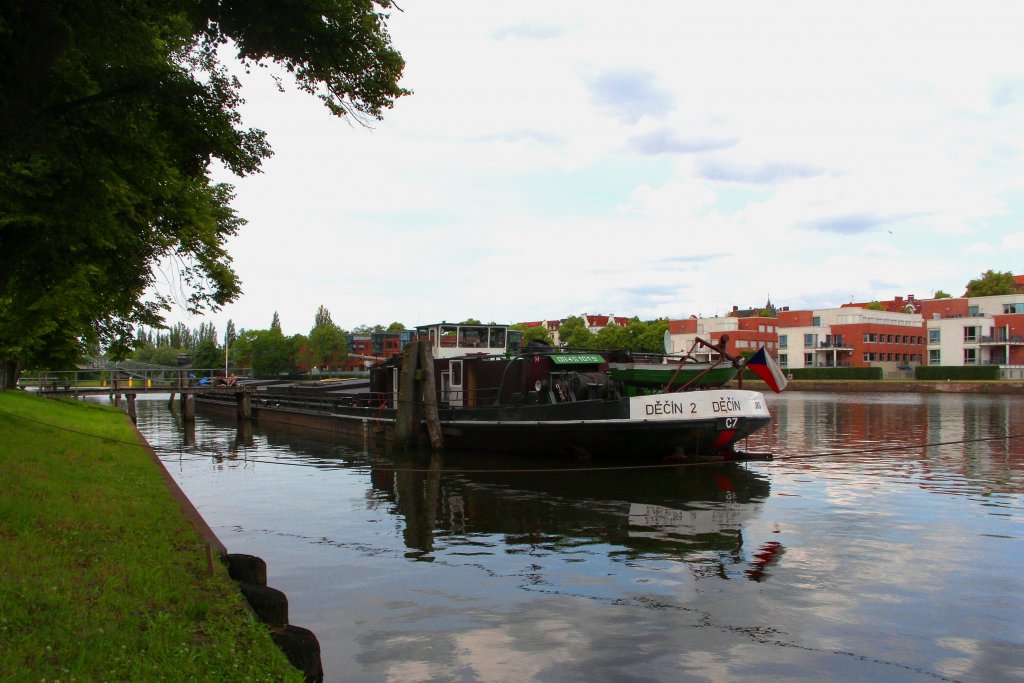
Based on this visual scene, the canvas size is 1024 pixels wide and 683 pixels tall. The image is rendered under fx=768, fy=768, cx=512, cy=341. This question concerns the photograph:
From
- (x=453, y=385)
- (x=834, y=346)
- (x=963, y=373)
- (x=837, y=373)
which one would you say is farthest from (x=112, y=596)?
(x=834, y=346)

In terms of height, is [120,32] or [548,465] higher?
[120,32]

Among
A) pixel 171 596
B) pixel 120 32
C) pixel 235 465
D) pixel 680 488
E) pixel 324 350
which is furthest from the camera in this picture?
pixel 324 350

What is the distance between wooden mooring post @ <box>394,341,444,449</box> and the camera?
83.7 ft

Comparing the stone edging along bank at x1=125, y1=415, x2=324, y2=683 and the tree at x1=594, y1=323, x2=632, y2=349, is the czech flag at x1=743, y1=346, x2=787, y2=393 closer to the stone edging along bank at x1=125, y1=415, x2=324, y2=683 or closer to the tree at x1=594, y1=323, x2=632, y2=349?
the stone edging along bank at x1=125, y1=415, x2=324, y2=683

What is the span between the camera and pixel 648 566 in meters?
11.0

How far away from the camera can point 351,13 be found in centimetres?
835

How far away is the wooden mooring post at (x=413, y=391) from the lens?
25516mm

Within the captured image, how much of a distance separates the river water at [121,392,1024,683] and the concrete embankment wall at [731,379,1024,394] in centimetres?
4754

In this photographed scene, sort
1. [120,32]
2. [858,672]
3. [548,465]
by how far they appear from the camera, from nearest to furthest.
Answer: [858,672], [120,32], [548,465]

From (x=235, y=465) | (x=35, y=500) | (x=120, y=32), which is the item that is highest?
(x=120, y=32)

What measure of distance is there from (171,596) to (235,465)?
18.4 m

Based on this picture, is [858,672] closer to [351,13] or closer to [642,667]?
[642,667]

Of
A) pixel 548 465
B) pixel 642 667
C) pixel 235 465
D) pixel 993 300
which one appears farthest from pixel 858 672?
pixel 993 300

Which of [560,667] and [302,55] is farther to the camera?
[302,55]
